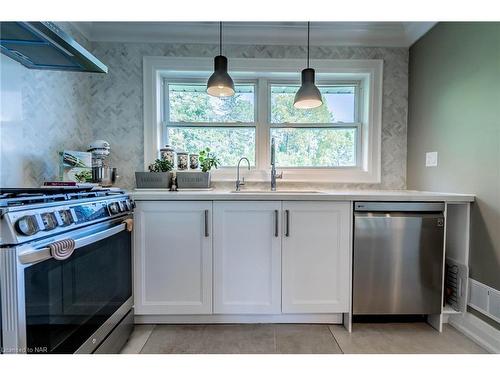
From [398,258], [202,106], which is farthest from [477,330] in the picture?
[202,106]

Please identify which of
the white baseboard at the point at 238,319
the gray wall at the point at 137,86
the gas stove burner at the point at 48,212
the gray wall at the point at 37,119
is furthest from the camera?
the gray wall at the point at 137,86

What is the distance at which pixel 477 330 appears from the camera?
1.59 meters

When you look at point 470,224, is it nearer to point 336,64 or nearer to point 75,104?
point 336,64

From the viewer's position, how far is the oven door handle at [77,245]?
32.0 inches

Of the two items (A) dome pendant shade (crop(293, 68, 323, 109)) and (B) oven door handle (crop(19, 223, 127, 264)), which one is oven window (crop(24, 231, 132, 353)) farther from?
(A) dome pendant shade (crop(293, 68, 323, 109))

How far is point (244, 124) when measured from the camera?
2.34m

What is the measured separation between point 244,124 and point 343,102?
99cm

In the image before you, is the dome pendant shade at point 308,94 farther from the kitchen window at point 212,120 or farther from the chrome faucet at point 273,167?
the kitchen window at point 212,120

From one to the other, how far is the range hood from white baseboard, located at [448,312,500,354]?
112 inches

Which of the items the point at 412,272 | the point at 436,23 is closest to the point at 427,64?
the point at 436,23

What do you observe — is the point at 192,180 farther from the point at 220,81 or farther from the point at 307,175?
the point at 307,175

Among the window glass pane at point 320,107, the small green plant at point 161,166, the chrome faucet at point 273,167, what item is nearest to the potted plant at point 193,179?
the small green plant at point 161,166

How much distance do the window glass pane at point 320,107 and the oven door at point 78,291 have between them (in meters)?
1.70

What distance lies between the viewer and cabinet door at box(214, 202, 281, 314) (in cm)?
166
